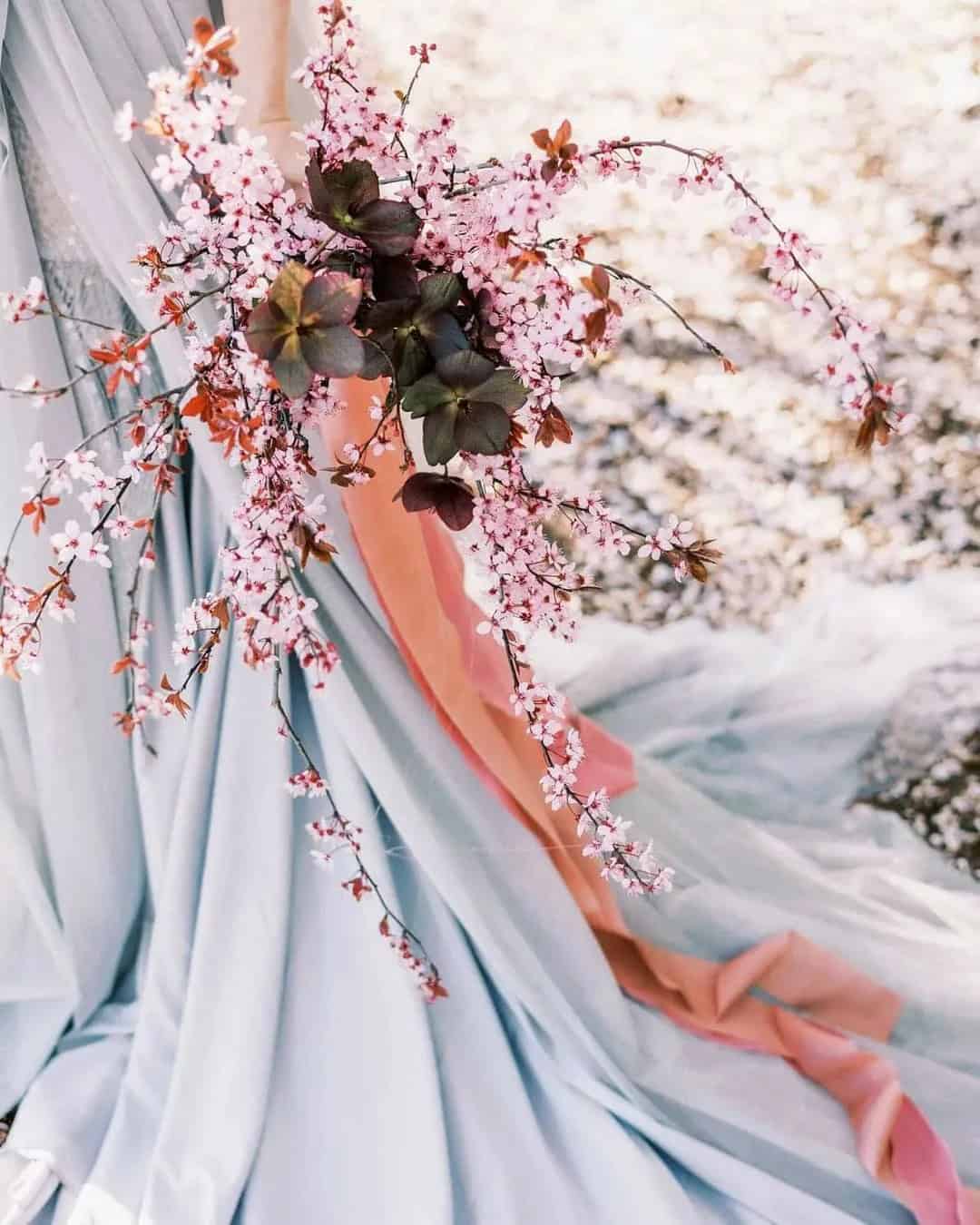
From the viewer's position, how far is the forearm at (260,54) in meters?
0.89

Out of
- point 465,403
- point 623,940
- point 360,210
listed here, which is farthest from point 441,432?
point 623,940

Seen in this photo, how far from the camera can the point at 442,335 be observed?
55cm

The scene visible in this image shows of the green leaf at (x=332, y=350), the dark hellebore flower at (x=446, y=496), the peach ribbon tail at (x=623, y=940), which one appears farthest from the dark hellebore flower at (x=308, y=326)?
the peach ribbon tail at (x=623, y=940)

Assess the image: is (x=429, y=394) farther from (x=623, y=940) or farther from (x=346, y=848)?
(x=623, y=940)

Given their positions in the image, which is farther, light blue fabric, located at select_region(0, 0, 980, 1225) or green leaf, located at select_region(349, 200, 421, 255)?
light blue fabric, located at select_region(0, 0, 980, 1225)

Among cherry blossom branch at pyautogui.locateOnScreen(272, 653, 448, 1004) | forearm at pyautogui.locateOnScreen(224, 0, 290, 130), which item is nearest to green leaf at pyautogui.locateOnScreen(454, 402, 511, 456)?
cherry blossom branch at pyautogui.locateOnScreen(272, 653, 448, 1004)

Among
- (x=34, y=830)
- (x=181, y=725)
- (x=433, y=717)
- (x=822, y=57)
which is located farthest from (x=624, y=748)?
(x=822, y=57)

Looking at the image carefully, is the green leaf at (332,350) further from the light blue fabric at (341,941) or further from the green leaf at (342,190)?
the light blue fabric at (341,941)

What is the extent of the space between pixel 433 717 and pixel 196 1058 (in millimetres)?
424

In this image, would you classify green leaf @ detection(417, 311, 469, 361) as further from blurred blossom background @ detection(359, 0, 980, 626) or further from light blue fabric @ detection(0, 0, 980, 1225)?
blurred blossom background @ detection(359, 0, 980, 626)

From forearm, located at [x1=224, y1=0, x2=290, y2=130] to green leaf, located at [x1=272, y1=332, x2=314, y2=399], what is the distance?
504mm

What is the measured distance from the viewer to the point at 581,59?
41.6 inches

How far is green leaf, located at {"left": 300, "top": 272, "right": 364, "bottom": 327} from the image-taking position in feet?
1.63

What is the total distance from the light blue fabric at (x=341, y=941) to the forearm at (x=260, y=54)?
0.07 metres
